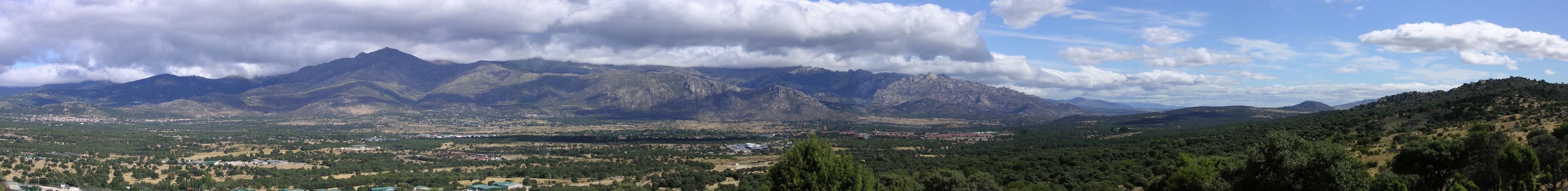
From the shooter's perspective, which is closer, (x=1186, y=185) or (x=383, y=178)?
(x=1186, y=185)

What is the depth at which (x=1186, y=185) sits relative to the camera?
3831cm

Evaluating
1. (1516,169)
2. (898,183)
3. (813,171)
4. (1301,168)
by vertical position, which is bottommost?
(898,183)

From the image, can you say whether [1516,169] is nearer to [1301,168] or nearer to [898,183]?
[1301,168]

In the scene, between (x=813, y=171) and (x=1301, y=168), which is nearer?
(x=1301, y=168)

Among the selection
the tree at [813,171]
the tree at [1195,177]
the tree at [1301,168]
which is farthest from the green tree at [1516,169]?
the tree at [813,171]

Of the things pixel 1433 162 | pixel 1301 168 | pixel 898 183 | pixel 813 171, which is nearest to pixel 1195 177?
pixel 1433 162

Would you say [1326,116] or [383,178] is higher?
[1326,116]

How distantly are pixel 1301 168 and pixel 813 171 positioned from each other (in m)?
16.3

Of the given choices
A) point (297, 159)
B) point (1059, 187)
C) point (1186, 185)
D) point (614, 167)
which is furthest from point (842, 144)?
point (1186, 185)

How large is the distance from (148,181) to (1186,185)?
77.4 metres

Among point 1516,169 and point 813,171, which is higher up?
point 1516,169

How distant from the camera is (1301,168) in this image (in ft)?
88.1

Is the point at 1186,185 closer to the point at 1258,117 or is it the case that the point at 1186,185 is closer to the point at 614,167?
the point at 614,167

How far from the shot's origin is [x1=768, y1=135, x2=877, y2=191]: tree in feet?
110
